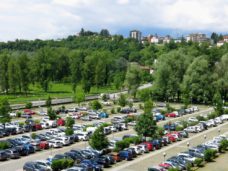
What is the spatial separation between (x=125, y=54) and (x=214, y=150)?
459 ft

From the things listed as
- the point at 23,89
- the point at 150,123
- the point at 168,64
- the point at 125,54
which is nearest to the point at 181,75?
the point at 168,64

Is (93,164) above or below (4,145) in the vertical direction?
below

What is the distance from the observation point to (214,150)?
117 feet

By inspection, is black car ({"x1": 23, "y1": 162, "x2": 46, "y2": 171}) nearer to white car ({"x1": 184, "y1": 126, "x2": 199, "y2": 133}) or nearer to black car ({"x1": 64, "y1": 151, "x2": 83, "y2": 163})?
black car ({"x1": 64, "y1": 151, "x2": 83, "y2": 163})

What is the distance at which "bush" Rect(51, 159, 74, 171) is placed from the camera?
2944cm

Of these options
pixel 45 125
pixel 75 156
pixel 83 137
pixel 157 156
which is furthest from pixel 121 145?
pixel 45 125

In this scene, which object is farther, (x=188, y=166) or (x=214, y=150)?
(x=214, y=150)

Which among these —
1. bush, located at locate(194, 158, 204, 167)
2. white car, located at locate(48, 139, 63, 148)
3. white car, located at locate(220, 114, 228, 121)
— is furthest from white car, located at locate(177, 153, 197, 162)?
white car, located at locate(220, 114, 228, 121)

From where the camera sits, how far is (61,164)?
97.3 feet

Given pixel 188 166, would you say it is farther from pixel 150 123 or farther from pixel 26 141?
pixel 26 141

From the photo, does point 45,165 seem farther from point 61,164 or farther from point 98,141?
point 98,141

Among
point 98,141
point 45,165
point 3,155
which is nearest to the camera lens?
point 45,165

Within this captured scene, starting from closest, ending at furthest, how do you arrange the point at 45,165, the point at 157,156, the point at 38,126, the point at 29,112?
the point at 45,165, the point at 157,156, the point at 38,126, the point at 29,112

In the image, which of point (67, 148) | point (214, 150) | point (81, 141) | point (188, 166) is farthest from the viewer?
point (81, 141)
